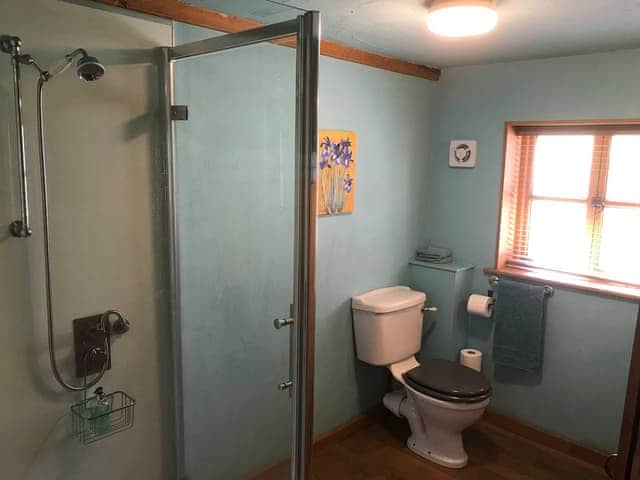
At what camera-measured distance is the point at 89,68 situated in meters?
1.59

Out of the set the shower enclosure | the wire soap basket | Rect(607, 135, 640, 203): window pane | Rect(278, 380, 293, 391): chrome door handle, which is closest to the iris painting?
the shower enclosure

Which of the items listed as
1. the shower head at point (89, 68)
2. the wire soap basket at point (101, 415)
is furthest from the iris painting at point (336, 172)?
the wire soap basket at point (101, 415)

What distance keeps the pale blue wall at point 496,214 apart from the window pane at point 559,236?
0.70 feet

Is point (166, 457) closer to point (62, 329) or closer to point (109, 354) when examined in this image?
point (109, 354)

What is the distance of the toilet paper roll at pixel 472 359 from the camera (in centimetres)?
302

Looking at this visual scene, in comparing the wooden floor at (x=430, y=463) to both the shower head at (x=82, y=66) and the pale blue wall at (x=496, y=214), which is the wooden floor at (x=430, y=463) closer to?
the pale blue wall at (x=496, y=214)

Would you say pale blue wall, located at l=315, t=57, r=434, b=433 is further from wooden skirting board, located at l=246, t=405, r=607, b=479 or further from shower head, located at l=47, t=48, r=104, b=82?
shower head, located at l=47, t=48, r=104, b=82

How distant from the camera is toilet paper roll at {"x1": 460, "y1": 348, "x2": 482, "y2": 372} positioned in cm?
302

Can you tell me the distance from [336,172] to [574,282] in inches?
56.3

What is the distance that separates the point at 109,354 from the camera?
1.84m

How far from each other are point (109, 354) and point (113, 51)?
3.50 feet

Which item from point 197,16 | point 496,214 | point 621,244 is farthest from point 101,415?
point 621,244

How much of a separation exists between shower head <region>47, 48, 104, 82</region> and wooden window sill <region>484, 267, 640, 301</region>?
238 cm

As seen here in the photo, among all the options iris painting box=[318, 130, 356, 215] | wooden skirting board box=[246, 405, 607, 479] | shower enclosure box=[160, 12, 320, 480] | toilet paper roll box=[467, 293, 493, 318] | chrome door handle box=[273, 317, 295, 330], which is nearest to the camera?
shower enclosure box=[160, 12, 320, 480]
